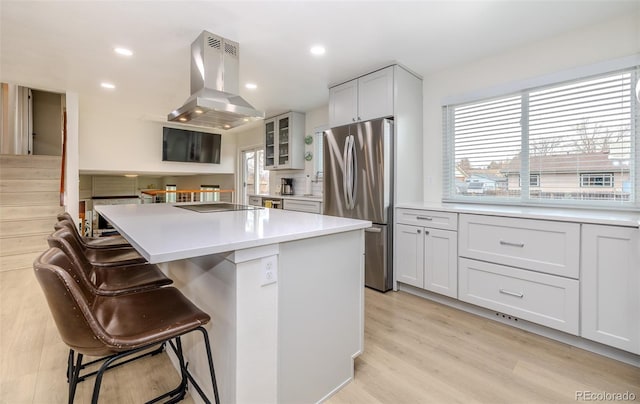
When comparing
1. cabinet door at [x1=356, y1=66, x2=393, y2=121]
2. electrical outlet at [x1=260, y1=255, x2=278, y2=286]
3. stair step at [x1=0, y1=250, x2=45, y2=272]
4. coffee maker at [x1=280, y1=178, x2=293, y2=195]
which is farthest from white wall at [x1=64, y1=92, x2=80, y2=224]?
electrical outlet at [x1=260, y1=255, x2=278, y2=286]

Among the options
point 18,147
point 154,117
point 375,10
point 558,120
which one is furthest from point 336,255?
point 18,147

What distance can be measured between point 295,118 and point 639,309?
4546 millimetres

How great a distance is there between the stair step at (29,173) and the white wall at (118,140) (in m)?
0.74

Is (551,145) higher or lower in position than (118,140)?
lower

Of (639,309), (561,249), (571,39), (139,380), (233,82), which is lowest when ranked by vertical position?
(139,380)

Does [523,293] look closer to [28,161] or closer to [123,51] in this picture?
[123,51]

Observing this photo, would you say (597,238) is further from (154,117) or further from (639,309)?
(154,117)

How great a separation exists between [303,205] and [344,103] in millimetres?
1551

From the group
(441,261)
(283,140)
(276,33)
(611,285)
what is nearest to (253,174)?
(283,140)

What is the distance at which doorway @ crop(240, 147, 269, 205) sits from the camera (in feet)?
21.1

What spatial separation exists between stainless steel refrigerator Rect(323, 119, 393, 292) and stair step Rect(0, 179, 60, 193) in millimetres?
4145

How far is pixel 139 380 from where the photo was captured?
1703 millimetres

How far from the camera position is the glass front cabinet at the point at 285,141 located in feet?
16.5

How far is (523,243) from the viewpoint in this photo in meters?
2.21
